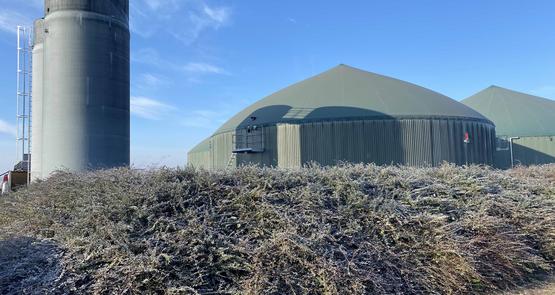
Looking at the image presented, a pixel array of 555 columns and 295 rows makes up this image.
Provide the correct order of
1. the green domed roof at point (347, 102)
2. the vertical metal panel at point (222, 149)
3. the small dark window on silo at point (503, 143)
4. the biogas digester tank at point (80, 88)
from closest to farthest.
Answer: the biogas digester tank at point (80, 88) < the green domed roof at point (347, 102) < the vertical metal panel at point (222, 149) < the small dark window on silo at point (503, 143)

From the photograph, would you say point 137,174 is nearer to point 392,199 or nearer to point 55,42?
point 392,199

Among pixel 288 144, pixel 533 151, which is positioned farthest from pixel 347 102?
pixel 533 151

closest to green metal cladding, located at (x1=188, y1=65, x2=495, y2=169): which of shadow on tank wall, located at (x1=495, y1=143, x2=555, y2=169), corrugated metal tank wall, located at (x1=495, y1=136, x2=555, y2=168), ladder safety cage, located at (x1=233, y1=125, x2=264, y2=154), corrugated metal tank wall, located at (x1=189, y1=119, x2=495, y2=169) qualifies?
corrugated metal tank wall, located at (x1=189, y1=119, x2=495, y2=169)

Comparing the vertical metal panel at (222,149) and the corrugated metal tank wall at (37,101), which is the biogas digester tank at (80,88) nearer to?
the corrugated metal tank wall at (37,101)

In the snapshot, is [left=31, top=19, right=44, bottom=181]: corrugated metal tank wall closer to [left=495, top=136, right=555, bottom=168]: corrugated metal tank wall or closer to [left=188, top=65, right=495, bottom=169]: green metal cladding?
[left=188, top=65, right=495, bottom=169]: green metal cladding

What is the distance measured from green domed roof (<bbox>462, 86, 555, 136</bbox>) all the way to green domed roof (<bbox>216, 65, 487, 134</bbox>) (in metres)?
15.2

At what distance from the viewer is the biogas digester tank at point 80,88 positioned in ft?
55.1

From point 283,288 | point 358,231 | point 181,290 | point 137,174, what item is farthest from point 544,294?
point 137,174

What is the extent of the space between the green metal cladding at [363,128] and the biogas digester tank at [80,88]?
1230 cm

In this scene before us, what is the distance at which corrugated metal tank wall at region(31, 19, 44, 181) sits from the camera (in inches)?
690

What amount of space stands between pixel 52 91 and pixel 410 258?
15381mm

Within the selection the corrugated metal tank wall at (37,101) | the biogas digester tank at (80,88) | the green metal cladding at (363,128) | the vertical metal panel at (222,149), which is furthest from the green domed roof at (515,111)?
the corrugated metal tank wall at (37,101)

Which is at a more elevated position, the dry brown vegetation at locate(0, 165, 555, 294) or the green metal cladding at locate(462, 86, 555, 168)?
the green metal cladding at locate(462, 86, 555, 168)

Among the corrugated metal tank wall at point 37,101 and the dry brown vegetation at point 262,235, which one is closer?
the dry brown vegetation at point 262,235
